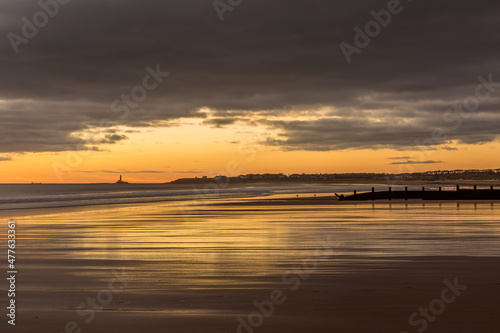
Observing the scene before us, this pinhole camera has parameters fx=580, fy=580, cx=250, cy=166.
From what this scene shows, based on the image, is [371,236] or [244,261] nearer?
[244,261]

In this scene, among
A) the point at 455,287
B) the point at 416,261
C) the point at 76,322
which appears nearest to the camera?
the point at 76,322

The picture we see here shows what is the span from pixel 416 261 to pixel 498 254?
2.76 meters

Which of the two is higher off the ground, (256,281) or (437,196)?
(437,196)

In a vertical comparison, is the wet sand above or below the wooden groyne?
below

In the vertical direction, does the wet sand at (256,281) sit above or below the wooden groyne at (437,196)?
below

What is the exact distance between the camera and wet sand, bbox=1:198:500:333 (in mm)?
8727

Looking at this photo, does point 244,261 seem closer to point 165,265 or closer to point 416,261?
point 165,265

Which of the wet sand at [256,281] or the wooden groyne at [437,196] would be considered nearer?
the wet sand at [256,281]

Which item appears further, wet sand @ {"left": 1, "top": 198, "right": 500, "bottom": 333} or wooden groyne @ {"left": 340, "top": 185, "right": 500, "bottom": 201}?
wooden groyne @ {"left": 340, "top": 185, "right": 500, "bottom": 201}

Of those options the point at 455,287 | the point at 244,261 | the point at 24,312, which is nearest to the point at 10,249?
the point at 244,261

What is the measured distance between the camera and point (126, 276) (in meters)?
12.6

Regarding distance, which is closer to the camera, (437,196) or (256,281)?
(256,281)

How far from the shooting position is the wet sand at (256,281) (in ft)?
28.6

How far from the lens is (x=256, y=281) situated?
1191 centimetres
